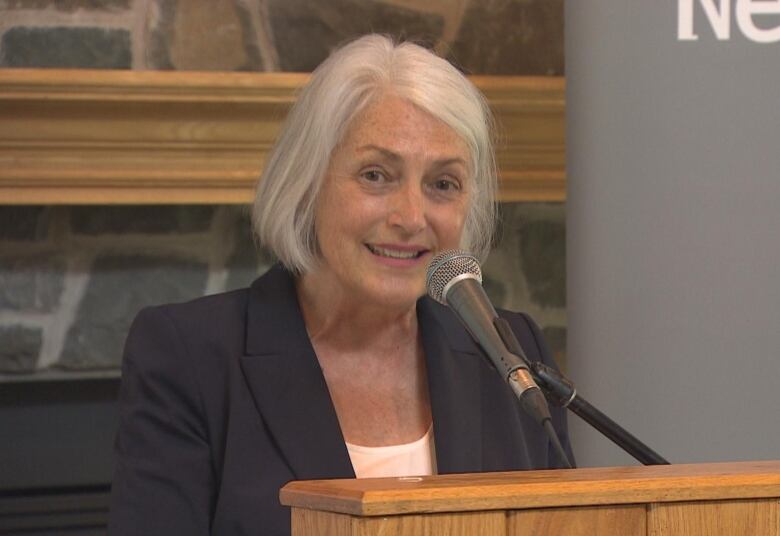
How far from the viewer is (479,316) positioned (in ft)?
4.94

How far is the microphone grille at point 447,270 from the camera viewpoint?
1.58 meters

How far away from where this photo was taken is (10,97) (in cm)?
343

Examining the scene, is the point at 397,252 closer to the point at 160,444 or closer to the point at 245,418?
the point at 245,418

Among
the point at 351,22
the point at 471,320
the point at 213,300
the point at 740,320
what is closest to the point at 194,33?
the point at 351,22

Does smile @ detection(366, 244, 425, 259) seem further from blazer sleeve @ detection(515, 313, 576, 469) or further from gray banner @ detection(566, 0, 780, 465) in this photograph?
gray banner @ detection(566, 0, 780, 465)

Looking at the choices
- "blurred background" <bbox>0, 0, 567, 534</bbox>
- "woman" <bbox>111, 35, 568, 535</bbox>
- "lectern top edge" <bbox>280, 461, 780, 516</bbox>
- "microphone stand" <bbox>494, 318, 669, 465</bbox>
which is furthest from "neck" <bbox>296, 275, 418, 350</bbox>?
"blurred background" <bbox>0, 0, 567, 534</bbox>

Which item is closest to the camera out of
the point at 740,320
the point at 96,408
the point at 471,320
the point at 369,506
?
the point at 369,506

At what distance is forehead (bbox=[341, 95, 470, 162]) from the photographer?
212 centimetres

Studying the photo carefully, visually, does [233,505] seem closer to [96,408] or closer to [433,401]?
[433,401]

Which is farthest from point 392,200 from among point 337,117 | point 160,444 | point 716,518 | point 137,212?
point 137,212

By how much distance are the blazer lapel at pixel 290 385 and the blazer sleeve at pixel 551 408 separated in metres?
0.36

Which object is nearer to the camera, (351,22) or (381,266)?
(381,266)

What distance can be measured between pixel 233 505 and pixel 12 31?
194 centimetres

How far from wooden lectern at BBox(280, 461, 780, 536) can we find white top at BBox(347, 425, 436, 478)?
0.84m
